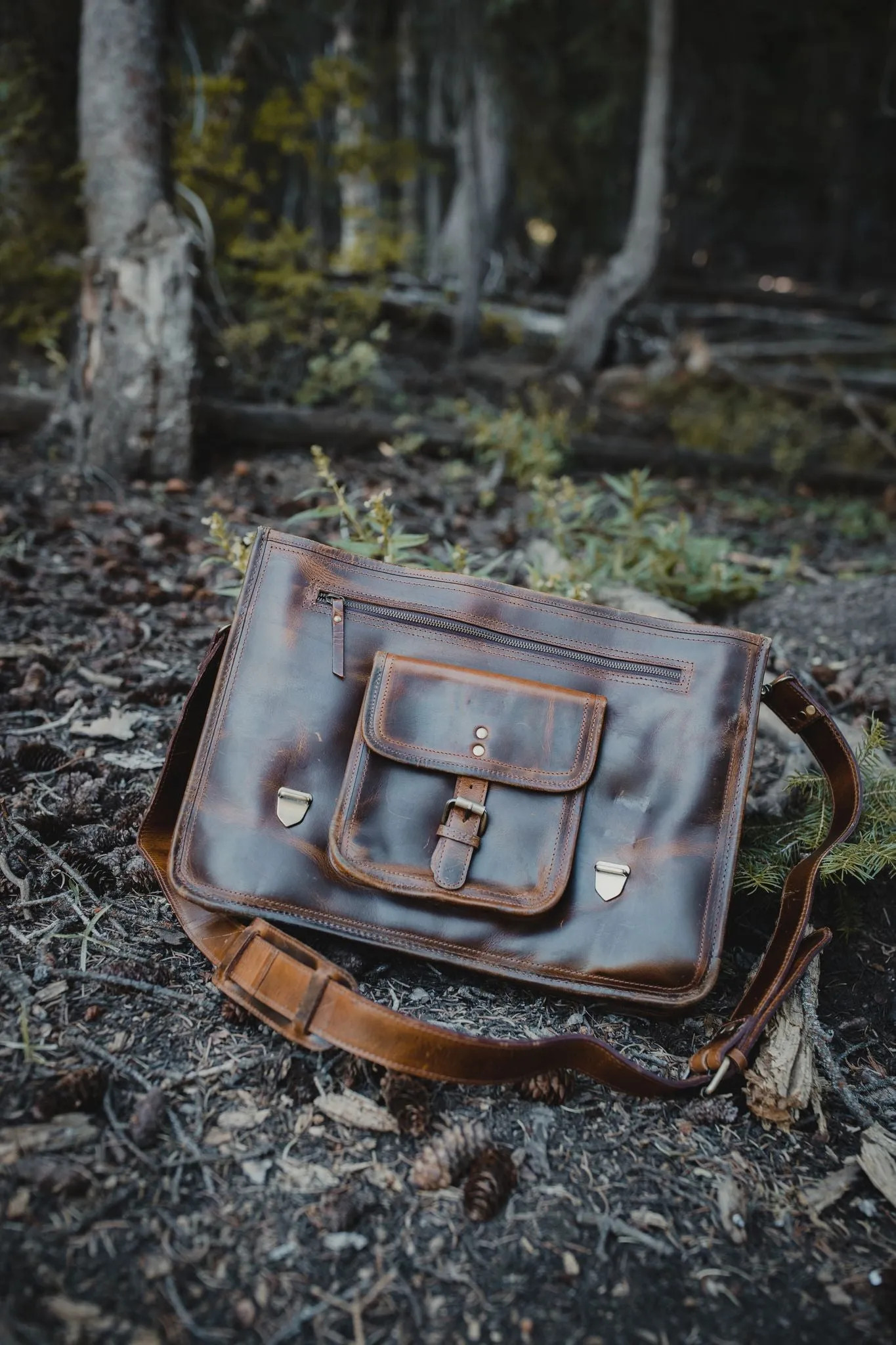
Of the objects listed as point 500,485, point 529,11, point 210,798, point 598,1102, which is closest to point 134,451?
point 500,485

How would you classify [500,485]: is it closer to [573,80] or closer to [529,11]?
[529,11]

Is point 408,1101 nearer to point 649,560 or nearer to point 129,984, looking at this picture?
point 129,984

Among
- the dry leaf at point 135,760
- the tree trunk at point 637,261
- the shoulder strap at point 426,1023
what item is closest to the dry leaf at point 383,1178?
the shoulder strap at point 426,1023

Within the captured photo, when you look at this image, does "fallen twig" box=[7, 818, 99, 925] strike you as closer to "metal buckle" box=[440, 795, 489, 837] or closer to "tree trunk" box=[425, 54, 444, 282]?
"metal buckle" box=[440, 795, 489, 837]

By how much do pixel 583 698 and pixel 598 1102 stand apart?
726 mm

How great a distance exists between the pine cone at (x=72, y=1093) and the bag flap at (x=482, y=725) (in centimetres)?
71

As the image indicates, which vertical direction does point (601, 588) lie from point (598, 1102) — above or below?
above

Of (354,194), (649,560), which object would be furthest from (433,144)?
(649,560)

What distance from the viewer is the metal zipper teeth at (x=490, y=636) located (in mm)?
1826

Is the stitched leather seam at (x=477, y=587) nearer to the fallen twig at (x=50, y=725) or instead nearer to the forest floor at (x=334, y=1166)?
the forest floor at (x=334, y=1166)

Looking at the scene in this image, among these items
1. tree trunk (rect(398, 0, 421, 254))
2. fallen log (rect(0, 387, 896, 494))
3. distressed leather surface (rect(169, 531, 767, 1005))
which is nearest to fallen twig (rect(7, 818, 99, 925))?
distressed leather surface (rect(169, 531, 767, 1005))

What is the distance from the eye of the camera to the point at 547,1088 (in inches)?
61.4

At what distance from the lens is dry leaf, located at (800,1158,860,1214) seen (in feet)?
4.65

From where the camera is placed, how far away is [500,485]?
207 inches
